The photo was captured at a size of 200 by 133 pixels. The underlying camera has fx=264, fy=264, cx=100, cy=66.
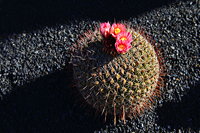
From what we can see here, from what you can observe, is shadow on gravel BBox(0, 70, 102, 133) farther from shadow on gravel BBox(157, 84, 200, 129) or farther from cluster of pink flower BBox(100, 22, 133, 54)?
cluster of pink flower BBox(100, 22, 133, 54)

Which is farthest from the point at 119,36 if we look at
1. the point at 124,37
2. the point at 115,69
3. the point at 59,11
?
the point at 59,11

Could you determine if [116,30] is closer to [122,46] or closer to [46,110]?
[122,46]

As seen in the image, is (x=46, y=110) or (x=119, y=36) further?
(x=46, y=110)

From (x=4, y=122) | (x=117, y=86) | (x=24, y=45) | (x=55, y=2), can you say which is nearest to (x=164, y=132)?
(x=117, y=86)

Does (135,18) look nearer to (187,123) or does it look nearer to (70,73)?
(70,73)

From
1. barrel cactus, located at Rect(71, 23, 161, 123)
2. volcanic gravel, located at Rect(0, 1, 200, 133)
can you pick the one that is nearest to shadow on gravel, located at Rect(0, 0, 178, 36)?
volcanic gravel, located at Rect(0, 1, 200, 133)

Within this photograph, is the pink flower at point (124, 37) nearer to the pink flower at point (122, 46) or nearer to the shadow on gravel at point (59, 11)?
the pink flower at point (122, 46)
